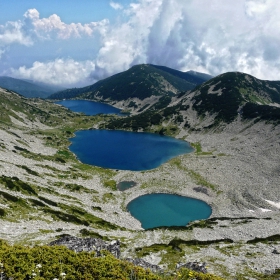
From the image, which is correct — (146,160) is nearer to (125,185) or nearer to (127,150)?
(127,150)

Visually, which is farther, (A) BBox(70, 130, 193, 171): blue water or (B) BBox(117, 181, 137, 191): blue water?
(A) BBox(70, 130, 193, 171): blue water

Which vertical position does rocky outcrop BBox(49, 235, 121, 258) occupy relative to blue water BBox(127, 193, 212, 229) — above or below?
above

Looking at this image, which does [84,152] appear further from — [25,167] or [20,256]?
[20,256]

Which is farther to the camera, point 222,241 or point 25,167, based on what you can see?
point 25,167

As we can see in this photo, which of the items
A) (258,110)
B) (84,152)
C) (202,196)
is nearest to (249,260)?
(202,196)

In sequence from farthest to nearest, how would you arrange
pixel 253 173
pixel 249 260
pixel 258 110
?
1. pixel 258 110
2. pixel 253 173
3. pixel 249 260

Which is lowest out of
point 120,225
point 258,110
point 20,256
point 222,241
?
point 120,225

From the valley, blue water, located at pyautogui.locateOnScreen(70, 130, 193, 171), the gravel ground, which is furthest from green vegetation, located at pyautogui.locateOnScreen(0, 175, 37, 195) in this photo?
blue water, located at pyautogui.locateOnScreen(70, 130, 193, 171)

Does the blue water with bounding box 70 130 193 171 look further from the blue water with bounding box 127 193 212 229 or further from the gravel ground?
the blue water with bounding box 127 193 212 229
